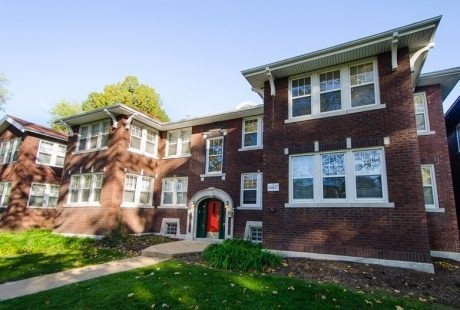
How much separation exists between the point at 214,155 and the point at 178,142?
2959 mm

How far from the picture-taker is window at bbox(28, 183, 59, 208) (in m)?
19.1

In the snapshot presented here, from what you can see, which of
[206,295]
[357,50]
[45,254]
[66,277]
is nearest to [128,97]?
[45,254]

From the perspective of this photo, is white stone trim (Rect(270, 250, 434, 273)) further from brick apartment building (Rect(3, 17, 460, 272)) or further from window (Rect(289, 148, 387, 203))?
window (Rect(289, 148, 387, 203))

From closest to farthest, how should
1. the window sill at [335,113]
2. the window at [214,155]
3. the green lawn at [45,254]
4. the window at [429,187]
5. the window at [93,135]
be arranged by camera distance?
1. the green lawn at [45,254]
2. the window sill at [335,113]
3. the window at [429,187]
4. the window at [214,155]
5. the window at [93,135]

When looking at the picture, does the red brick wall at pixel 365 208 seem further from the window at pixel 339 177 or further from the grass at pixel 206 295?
the grass at pixel 206 295

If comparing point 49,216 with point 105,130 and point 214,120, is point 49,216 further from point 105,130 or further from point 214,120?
point 214,120

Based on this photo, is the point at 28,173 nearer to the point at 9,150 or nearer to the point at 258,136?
the point at 9,150

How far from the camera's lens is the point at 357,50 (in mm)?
9273

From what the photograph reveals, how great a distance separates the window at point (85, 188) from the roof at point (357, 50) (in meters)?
10.4

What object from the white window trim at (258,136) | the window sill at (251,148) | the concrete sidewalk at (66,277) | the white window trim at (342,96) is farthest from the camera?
the white window trim at (258,136)

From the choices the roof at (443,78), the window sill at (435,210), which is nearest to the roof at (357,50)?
the roof at (443,78)

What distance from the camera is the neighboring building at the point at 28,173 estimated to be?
18422 mm

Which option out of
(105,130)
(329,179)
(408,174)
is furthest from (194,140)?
(408,174)

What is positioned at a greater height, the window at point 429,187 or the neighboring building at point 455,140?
the neighboring building at point 455,140
